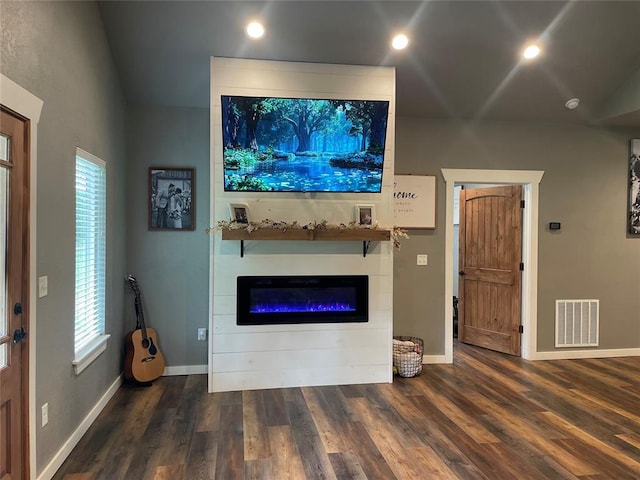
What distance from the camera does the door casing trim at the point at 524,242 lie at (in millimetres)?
4641

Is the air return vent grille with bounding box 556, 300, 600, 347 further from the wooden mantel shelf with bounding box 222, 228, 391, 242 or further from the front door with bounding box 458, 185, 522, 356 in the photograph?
the wooden mantel shelf with bounding box 222, 228, 391, 242

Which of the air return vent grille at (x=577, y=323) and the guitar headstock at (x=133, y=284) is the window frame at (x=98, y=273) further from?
the air return vent grille at (x=577, y=323)

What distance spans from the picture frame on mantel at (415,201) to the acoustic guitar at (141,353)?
9.09 ft

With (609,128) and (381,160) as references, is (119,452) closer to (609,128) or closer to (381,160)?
(381,160)

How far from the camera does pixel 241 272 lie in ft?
12.2

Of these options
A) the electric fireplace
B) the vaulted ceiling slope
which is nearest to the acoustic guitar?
the electric fireplace

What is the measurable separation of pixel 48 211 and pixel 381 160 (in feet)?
8.56

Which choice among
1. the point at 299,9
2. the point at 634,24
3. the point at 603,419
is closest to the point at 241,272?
the point at 299,9

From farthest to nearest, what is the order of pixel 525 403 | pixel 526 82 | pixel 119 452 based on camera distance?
pixel 526 82 < pixel 525 403 < pixel 119 452

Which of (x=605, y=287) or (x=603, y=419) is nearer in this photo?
(x=603, y=419)

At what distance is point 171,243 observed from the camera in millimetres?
4152

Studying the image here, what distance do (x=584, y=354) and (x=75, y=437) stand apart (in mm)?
5167

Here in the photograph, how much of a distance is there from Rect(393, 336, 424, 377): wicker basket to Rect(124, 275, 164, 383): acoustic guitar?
2310 millimetres

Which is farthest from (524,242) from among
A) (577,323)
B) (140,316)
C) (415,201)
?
(140,316)
